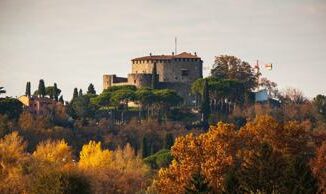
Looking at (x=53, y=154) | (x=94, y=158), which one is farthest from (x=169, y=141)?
(x=53, y=154)

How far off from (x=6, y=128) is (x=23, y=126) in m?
4.74

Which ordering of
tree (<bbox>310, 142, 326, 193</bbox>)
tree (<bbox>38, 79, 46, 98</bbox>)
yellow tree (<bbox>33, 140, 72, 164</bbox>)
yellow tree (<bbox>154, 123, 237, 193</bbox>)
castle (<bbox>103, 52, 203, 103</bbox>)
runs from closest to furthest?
yellow tree (<bbox>154, 123, 237, 193</bbox>)
tree (<bbox>310, 142, 326, 193</bbox>)
yellow tree (<bbox>33, 140, 72, 164</bbox>)
tree (<bbox>38, 79, 46, 98</bbox>)
castle (<bbox>103, 52, 203, 103</bbox>)

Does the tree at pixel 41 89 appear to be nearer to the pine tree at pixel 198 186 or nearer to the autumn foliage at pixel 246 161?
the autumn foliage at pixel 246 161

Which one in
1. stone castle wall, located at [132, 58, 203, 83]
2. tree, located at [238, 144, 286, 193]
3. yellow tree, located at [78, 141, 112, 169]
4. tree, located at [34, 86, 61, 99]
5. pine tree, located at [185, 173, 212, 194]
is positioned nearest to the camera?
pine tree, located at [185, 173, 212, 194]

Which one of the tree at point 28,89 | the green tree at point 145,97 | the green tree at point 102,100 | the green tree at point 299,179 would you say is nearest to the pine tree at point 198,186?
the green tree at point 299,179

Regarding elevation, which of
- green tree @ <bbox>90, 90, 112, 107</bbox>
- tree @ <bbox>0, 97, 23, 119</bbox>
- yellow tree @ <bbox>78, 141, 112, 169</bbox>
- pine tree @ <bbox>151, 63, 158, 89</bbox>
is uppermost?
pine tree @ <bbox>151, 63, 158, 89</bbox>

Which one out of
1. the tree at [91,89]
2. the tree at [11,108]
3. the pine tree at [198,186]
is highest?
the tree at [91,89]

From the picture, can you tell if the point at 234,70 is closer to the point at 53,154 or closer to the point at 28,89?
the point at 28,89

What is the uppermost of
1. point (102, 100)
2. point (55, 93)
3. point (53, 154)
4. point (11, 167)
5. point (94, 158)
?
point (55, 93)

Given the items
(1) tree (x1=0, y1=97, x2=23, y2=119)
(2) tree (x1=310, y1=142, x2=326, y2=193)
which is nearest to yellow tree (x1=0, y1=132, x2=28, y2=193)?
(2) tree (x1=310, y1=142, x2=326, y2=193)

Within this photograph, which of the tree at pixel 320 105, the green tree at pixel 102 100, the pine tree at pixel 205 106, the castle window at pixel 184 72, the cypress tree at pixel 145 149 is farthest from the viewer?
the castle window at pixel 184 72

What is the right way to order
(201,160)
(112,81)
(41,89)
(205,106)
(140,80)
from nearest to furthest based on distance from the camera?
(201,160) < (205,106) < (41,89) < (140,80) < (112,81)

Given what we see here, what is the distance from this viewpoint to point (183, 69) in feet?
544

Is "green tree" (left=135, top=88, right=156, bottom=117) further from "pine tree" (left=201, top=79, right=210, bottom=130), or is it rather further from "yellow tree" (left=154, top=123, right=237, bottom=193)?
"yellow tree" (left=154, top=123, right=237, bottom=193)
